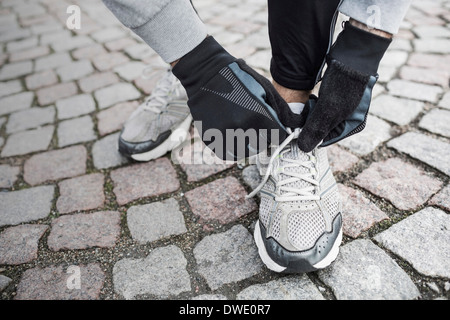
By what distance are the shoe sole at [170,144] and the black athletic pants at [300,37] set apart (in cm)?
59

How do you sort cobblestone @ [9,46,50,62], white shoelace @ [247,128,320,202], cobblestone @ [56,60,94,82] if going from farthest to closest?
cobblestone @ [9,46,50,62] < cobblestone @ [56,60,94,82] < white shoelace @ [247,128,320,202]

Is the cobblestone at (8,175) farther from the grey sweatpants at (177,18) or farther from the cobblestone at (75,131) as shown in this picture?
the grey sweatpants at (177,18)

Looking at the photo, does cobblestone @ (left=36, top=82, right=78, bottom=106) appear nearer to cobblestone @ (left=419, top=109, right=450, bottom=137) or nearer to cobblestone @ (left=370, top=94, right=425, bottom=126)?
cobblestone @ (left=370, top=94, right=425, bottom=126)

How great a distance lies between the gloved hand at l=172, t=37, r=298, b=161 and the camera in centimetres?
100

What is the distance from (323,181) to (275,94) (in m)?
0.37

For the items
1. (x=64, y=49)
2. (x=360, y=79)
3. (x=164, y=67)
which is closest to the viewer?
(x=360, y=79)

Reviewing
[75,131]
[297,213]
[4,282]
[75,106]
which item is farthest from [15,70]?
[297,213]

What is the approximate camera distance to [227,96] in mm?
1008

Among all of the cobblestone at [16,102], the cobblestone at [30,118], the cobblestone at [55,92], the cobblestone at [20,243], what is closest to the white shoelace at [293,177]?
the cobblestone at [20,243]

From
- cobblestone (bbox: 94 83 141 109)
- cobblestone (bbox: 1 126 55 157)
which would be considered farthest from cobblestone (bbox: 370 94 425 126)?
cobblestone (bbox: 1 126 55 157)

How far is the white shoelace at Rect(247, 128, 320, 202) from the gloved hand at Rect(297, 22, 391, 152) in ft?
0.40
